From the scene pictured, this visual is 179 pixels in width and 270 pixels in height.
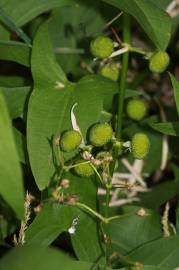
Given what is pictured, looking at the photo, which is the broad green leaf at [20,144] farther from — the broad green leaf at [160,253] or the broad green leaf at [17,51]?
the broad green leaf at [160,253]

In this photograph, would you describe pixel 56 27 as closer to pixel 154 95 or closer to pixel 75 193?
pixel 154 95

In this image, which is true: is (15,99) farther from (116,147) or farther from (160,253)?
(160,253)

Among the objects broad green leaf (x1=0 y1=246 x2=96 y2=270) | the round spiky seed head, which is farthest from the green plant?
broad green leaf (x1=0 y1=246 x2=96 y2=270)

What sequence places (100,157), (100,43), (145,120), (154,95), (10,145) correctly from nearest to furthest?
(10,145)
(100,157)
(100,43)
(145,120)
(154,95)

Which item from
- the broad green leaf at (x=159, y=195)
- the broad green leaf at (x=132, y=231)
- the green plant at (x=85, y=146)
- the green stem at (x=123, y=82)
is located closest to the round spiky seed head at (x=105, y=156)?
the green plant at (x=85, y=146)

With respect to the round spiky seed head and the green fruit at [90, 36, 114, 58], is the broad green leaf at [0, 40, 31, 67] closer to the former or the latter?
the green fruit at [90, 36, 114, 58]

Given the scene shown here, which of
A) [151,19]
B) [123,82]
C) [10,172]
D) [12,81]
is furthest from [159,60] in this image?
[10,172]

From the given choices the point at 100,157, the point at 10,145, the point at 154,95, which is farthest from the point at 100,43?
the point at 154,95
